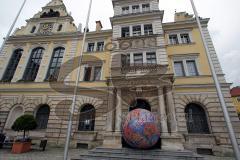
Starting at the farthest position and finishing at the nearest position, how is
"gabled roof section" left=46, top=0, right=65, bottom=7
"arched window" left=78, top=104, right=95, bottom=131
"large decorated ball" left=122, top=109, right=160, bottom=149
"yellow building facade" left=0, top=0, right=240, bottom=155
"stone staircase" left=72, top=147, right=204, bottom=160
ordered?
"gabled roof section" left=46, top=0, right=65, bottom=7 < "arched window" left=78, top=104, right=95, bottom=131 < "yellow building facade" left=0, top=0, right=240, bottom=155 < "large decorated ball" left=122, top=109, right=160, bottom=149 < "stone staircase" left=72, top=147, right=204, bottom=160

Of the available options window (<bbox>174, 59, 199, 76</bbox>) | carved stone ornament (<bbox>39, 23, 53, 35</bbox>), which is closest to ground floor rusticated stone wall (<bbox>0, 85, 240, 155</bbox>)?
window (<bbox>174, 59, 199, 76</bbox>)

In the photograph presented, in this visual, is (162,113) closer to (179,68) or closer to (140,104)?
(140,104)

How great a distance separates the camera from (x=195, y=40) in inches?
698

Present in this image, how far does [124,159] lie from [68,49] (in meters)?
16.8

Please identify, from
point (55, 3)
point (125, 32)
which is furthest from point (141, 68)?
point (55, 3)

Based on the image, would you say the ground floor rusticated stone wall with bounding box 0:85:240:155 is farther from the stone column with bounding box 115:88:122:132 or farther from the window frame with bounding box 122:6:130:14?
the window frame with bounding box 122:6:130:14

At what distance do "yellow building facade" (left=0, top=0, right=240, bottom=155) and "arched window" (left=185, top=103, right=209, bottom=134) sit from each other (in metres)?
0.09

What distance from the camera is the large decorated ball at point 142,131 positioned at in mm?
9531

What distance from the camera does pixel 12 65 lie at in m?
21.4

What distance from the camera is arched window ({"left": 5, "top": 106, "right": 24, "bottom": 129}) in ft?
57.8

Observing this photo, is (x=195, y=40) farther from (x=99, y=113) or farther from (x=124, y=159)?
(x=124, y=159)

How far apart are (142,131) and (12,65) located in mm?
21577

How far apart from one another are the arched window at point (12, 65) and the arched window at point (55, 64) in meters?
5.46

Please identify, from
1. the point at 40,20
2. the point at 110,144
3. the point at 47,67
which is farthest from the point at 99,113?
the point at 40,20
